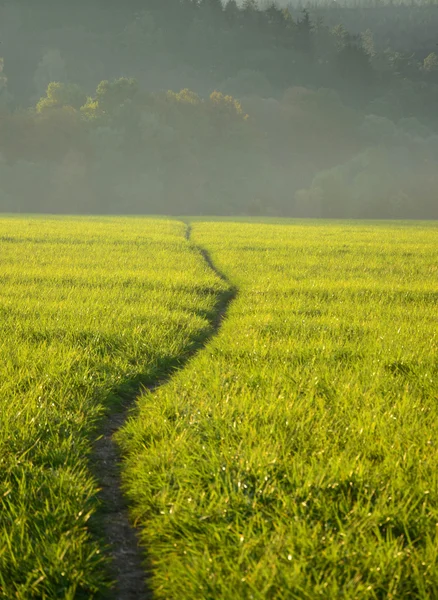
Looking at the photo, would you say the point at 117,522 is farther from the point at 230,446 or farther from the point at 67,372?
the point at 67,372

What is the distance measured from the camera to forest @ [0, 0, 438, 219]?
87.3 meters

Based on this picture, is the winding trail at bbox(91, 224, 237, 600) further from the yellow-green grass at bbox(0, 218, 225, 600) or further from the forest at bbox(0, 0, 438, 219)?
the forest at bbox(0, 0, 438, 219)

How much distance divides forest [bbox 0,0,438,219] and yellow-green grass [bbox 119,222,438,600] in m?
82.0

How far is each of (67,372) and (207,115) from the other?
298 feet

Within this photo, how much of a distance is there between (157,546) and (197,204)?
90.1m

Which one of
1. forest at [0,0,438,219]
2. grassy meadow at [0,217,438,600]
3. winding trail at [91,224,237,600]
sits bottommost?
winding trail at [91,224,237,600]

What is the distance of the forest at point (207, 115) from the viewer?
8731 centimetres

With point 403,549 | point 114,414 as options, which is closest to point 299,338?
point 114,414

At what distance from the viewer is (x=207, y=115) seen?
94.4m

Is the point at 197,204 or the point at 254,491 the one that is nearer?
the point at 254,491

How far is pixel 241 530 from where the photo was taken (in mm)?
4152

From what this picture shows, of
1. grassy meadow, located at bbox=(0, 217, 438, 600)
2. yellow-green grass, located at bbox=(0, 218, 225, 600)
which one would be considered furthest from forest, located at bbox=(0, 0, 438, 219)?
grassy meadow, located at bbox=(0, 217, 438, 600)

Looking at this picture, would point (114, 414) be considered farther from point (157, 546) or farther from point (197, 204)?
point (197, 204)

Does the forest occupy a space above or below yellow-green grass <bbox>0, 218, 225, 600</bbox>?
above
